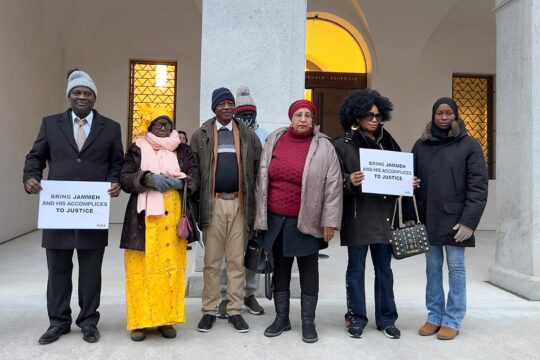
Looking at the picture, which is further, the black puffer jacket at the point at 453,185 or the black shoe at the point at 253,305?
the black shoe at the point at 253,305

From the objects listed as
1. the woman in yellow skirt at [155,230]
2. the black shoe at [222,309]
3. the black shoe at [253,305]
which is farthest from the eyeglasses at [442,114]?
the black shoe at [222,309]

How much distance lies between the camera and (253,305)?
14.6 ft

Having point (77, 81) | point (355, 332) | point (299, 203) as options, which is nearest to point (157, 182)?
point (77, 81)

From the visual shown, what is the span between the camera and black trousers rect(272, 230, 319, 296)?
376 centimetres

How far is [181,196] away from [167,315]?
3.16 feet

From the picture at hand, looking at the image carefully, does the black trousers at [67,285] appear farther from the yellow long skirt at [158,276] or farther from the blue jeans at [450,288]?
the blue jeans at [450,288]

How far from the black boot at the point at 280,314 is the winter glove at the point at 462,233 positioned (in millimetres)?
1474

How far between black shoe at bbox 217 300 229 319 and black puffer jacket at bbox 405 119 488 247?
6.54 feet

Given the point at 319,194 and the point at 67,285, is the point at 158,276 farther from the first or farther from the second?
the point at 319,194

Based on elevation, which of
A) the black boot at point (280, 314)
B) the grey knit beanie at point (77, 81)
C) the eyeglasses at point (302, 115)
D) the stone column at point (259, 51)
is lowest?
the black boot at point (280, 314)

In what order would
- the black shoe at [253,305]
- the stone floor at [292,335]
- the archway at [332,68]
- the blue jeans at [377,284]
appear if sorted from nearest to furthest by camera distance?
the stone floor at [292,335] → the blue jeans at [377,284] → the black shoe at [253,305] → the archway at [332,68]

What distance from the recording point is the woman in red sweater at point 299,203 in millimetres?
3570

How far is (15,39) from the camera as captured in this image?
8.49 m

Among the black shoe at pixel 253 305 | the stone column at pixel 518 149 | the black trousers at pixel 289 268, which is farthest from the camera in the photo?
the stone column at pixel 518 149
